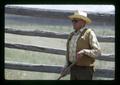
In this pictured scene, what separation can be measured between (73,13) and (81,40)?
0.42 meters

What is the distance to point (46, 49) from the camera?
5238 mm

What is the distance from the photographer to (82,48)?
15.0 ft

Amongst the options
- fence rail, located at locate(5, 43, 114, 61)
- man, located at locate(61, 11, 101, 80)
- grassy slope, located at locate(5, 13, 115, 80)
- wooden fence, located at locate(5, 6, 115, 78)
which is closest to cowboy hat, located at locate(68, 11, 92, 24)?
man, located at locate(61, 11, 101, 80)

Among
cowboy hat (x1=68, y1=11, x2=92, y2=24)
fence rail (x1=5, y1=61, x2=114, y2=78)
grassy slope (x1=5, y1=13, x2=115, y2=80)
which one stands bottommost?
fence rail (x1=5, y1=61, x2=114, y2=78)

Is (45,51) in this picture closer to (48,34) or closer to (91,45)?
(48,34)

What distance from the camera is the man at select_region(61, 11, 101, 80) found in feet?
14.9

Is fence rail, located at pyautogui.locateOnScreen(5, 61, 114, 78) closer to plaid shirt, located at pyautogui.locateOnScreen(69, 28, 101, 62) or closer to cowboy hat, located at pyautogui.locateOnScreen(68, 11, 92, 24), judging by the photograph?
plaid shirt, located at pyautogui.locateOnScreen(69, 28, 101, 62)

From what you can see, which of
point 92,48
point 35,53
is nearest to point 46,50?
point 35,53

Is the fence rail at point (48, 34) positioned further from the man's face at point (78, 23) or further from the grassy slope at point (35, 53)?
the man's face at point (78, 23)

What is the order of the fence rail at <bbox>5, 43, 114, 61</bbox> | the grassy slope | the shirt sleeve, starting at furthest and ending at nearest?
1. the fence rail at <bbox>5, 43, 114, 61</bbox>
2. the grassy slope
3. the shirt sleeve
